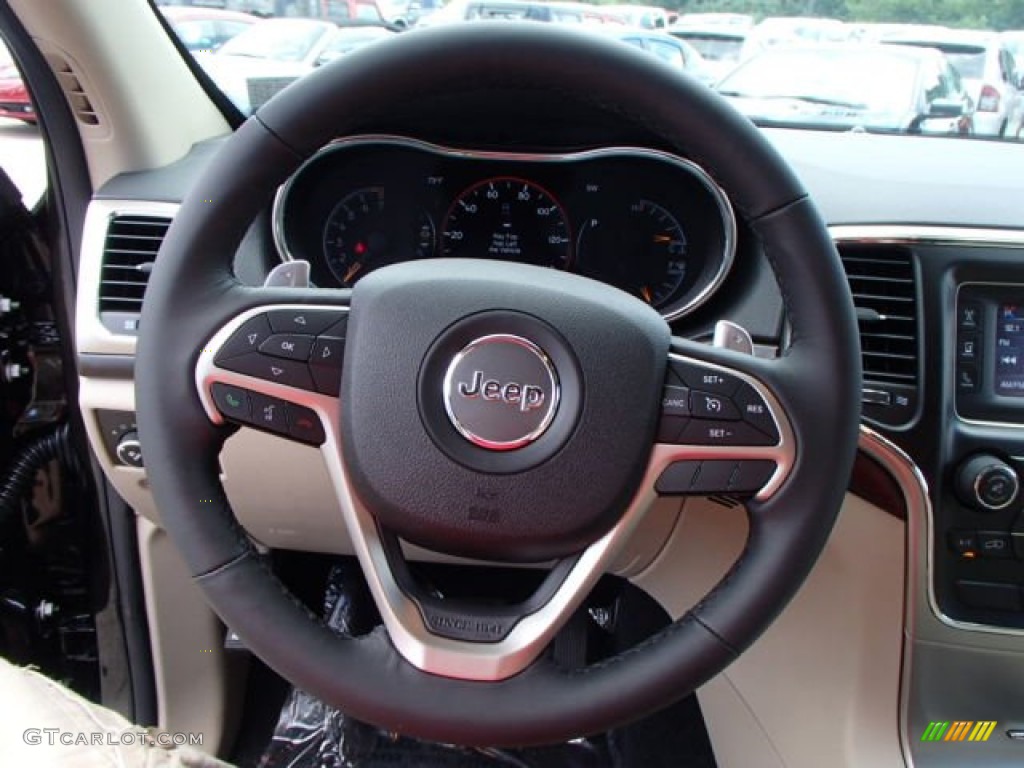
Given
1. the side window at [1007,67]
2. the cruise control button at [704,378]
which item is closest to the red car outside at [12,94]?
the cruise control button at [704,378]

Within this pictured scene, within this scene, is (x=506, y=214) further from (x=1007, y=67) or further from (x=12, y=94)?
(x=1007, y=67)

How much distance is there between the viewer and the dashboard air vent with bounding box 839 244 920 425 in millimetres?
1378

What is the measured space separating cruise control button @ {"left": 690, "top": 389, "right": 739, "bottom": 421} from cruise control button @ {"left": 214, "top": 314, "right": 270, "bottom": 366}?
421 mm

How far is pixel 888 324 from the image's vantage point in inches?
54.5

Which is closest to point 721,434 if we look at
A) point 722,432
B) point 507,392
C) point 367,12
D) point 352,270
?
point 722,432

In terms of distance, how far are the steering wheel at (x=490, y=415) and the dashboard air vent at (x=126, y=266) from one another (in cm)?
47

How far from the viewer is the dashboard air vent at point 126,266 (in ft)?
4.75

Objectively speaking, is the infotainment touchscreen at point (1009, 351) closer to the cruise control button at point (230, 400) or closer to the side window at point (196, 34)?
the cruise control button at point (230, 400)

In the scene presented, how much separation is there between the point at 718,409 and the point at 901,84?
1108 millimetres

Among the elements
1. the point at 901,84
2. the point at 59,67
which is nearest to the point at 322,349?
the point at 59,67

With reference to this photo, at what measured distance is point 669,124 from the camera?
962 millimetres

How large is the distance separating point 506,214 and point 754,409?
629 mm

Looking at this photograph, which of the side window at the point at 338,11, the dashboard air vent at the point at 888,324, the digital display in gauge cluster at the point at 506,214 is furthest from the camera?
the side window at the point at 338,11

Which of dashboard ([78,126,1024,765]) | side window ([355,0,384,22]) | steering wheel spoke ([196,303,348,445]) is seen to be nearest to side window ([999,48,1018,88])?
dashboard ([78,126,1024,765])
